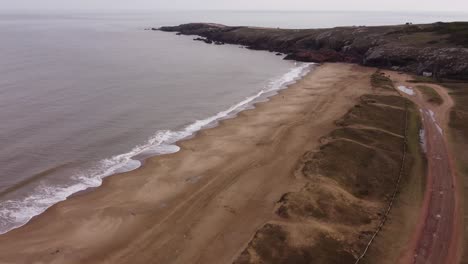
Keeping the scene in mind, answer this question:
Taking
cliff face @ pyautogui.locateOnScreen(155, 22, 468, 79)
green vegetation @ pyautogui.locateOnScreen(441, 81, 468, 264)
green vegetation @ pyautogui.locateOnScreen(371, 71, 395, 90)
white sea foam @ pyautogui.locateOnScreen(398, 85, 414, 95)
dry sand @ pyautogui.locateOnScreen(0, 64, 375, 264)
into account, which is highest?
cliff face @ pyautogui.locateOnScreen(155, 22, 468, 79)

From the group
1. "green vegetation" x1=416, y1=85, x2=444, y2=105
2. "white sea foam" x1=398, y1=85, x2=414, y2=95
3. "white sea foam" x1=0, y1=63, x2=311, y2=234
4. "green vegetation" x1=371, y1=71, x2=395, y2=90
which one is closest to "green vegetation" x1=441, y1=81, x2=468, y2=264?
"green vegetation" x1=416, y1=85, x2=444, y2=105

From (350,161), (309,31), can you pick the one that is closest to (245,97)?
(350,161)

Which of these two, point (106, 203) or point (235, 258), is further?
point (106, 203)

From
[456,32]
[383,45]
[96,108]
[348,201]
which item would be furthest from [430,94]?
[96,108]

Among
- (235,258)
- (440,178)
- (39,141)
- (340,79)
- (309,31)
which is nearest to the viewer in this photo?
(235,258)

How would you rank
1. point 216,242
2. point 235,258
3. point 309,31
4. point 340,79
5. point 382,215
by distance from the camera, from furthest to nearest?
1. point 309,31
2. point 340,79
3. point 382,215
4. point 216,242
5. point 235,258

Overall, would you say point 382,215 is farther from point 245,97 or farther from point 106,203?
point 245,97

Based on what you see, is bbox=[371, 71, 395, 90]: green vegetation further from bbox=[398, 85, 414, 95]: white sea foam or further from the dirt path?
the dirt path
